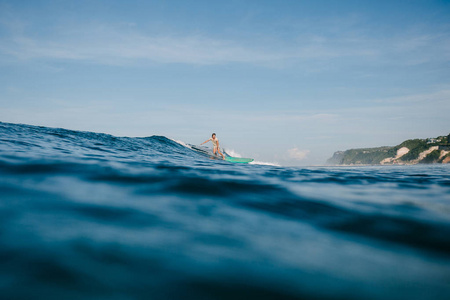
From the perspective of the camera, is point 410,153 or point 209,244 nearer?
point 209,244

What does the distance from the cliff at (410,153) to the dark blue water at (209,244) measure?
140 meters

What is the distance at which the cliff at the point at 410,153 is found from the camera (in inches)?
4660

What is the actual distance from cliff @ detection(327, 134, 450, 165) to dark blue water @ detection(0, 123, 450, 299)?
140 meters

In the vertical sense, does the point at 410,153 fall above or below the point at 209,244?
above

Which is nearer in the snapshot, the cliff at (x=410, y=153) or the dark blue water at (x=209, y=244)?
the dark blue water at (x=209, y=244)

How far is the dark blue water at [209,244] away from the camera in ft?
4.63

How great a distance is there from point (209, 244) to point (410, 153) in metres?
166

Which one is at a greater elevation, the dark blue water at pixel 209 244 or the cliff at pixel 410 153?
the cliff at pixel 410 153

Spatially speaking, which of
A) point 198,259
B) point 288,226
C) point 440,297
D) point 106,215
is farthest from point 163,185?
point 440,297

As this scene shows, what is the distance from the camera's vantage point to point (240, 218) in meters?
2.69

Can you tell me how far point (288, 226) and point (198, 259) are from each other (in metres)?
1.11

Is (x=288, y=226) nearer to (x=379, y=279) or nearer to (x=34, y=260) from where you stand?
(x=379, y=279)

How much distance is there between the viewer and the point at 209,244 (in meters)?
1.97

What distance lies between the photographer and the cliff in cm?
11838
